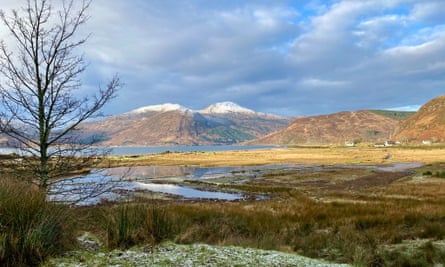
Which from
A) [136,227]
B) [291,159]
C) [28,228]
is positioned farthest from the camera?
[291,159]

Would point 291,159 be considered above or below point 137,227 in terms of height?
below

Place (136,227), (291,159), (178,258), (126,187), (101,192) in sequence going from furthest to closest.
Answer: (291,159) → (126,187) → (101,192) → (136,227) → (178,258)

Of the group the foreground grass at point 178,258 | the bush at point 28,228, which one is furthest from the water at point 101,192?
the foreground grass at point 178,258

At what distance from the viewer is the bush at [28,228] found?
6.53 metres

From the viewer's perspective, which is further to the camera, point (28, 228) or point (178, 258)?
point (178, 258)

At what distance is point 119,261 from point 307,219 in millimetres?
13531

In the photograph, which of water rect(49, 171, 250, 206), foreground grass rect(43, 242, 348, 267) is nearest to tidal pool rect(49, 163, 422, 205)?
water rect(49, 171, 250, 206)

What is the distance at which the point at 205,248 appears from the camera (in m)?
8.84

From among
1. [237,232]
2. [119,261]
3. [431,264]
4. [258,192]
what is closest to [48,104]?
[119,261]

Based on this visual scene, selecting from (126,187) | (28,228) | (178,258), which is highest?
(28,228)

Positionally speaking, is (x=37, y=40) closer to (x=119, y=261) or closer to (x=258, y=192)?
(x=119, y=261)

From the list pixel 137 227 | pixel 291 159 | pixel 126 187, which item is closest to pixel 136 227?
pixel 137 227

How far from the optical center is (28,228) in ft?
23.2

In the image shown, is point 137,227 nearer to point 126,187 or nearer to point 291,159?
point 126,187
